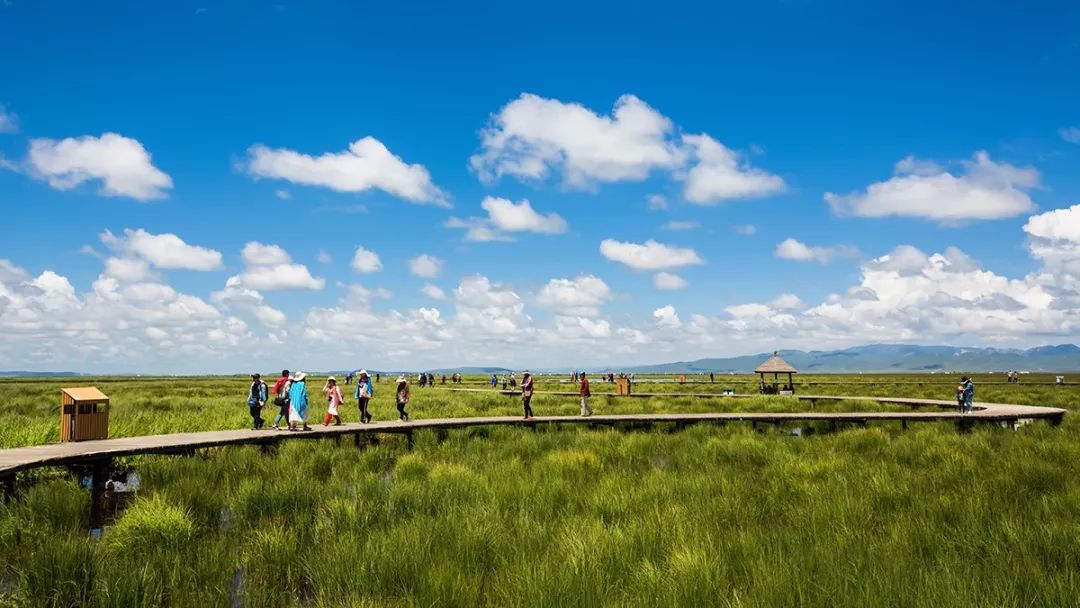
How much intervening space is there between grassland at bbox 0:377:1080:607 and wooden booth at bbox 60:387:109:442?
115 centimetres

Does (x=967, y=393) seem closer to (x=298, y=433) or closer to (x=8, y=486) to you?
(x=298, y=433)

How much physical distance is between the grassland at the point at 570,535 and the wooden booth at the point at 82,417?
1155 mm

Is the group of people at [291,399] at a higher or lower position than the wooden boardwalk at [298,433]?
higher

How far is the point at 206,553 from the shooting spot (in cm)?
691

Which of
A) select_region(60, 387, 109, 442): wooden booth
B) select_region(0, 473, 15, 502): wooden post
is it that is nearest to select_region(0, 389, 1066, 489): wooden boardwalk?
select_region(0, 473, 15, 502): wooden post

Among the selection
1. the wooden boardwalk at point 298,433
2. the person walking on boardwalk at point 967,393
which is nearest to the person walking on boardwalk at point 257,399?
the wooden boardwalk at point 298,433

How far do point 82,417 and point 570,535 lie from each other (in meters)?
12.1

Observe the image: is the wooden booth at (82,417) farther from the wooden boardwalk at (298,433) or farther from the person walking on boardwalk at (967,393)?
the person walking on boardwalk at (967,393)

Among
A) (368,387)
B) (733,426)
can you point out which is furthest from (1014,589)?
(368,387)

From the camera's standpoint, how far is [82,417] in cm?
1380

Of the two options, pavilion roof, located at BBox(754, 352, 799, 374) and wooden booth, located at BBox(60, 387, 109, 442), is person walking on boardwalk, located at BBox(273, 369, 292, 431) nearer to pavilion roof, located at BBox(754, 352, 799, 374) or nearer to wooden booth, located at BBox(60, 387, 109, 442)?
wooden booth, located at BBox(60, 387, 109, 442)

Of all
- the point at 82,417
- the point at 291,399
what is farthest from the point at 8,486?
the point at 291,399

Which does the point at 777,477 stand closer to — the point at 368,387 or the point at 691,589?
the point at 691,589

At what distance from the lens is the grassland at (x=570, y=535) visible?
557 centimetres
